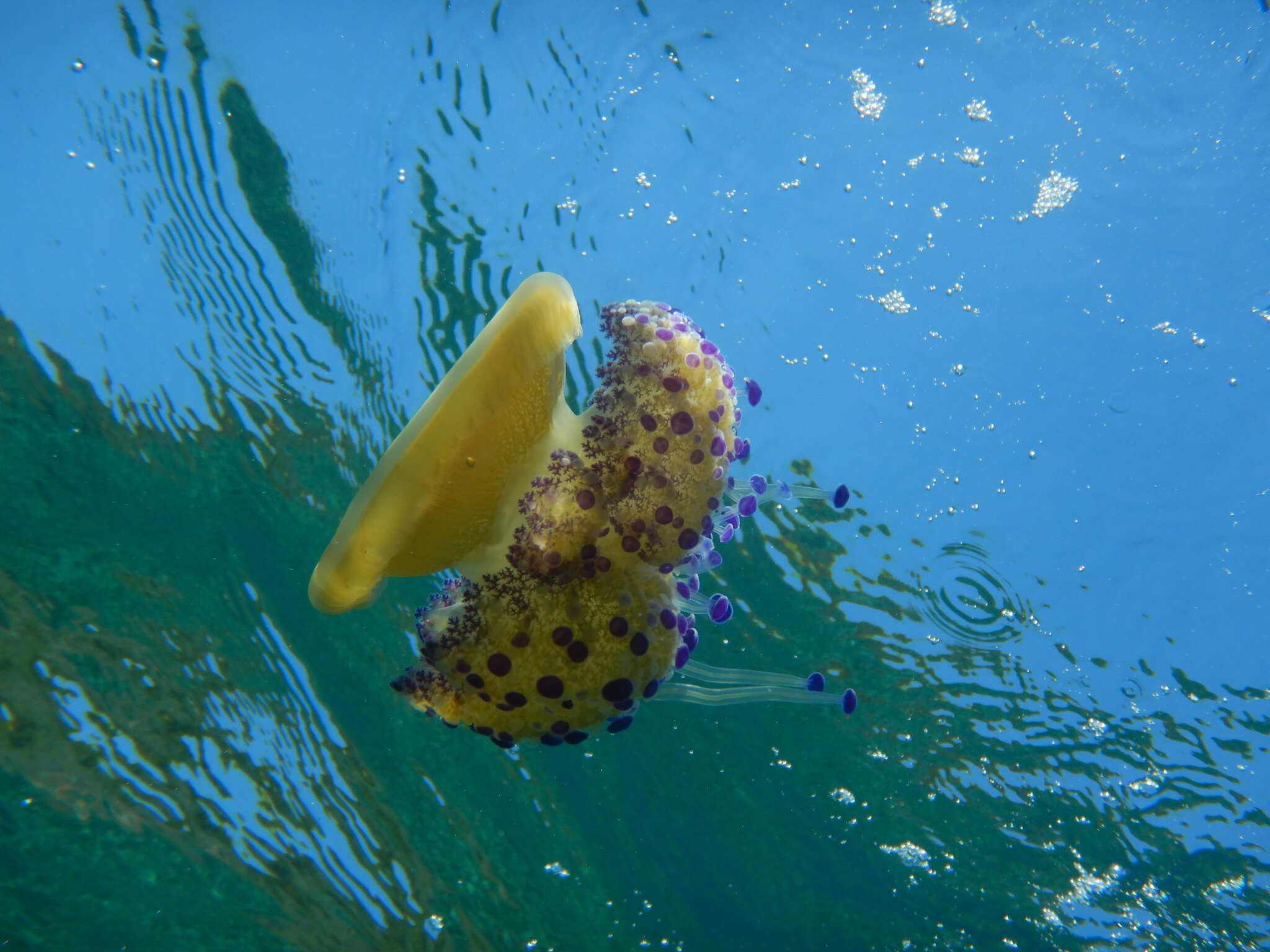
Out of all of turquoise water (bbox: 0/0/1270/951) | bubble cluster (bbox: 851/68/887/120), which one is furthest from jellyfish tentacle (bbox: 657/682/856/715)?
bubble cluster (bbox: 851/68/887/120)

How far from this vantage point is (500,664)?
2.15 meters

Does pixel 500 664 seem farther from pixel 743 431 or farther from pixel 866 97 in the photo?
pixel 866 97

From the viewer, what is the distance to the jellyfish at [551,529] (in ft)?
6.83

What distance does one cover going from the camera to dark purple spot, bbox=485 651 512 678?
215 centimetres

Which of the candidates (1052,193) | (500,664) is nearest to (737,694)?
(500,664)

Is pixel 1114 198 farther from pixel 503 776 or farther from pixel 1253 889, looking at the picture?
pixel 1253 889

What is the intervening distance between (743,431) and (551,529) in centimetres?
443

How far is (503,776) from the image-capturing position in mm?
9297

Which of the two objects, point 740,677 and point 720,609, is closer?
point 720,609

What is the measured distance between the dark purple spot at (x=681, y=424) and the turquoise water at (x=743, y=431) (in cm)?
380

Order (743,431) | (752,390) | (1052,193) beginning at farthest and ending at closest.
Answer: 1. (743,431)
2. (1052,193)
3. (752,390)

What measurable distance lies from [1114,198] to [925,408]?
195cm

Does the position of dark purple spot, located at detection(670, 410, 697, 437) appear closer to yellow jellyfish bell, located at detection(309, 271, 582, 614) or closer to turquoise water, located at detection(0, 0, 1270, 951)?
yellow jellyfish bell, located at detection(309, 271, 582, 614)

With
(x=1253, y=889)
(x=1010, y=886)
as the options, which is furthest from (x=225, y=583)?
(x=1253, y=889)
